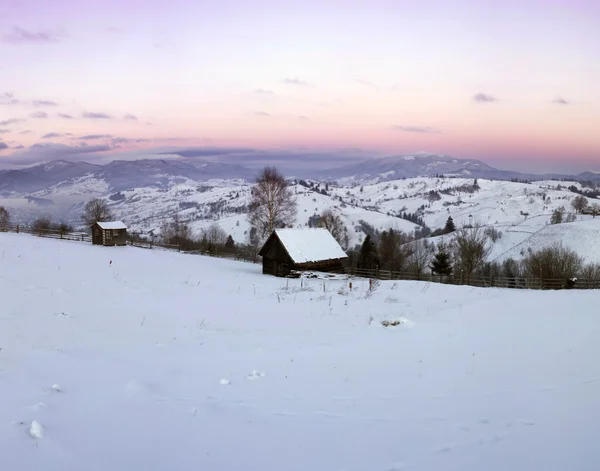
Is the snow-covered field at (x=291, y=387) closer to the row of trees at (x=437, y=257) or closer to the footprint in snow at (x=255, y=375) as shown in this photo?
the footprint in snow at (x=255, y=375)

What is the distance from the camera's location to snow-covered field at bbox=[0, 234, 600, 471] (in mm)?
4879

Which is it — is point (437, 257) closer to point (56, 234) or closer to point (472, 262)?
point (472, 262)

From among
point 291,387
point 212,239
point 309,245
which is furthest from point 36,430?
point 212,239

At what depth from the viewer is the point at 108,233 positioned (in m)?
41.0

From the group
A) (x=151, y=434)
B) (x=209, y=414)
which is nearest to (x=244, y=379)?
(x=209, y=414)

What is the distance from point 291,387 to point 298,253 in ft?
85.6

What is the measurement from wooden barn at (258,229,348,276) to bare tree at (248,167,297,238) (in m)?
4.51

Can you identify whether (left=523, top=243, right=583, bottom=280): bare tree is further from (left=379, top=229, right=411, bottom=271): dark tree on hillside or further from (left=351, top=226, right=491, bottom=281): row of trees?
(left=379, top=229, right=411, bottom=271): dark tree on hillside

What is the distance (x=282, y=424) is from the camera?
580cm

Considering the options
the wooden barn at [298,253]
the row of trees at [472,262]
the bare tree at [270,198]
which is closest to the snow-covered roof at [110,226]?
the bare tree at [270,198]

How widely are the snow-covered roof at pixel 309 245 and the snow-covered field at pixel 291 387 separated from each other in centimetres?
1927

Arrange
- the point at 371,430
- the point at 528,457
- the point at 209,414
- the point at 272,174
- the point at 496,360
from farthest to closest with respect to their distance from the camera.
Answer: the point at 272,174 → the point at 496,360 → the point at 209,414 → the point at 371,430 → the point at 528,457

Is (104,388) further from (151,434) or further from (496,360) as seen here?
(496,360)

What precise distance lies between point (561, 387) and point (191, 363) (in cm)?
755
